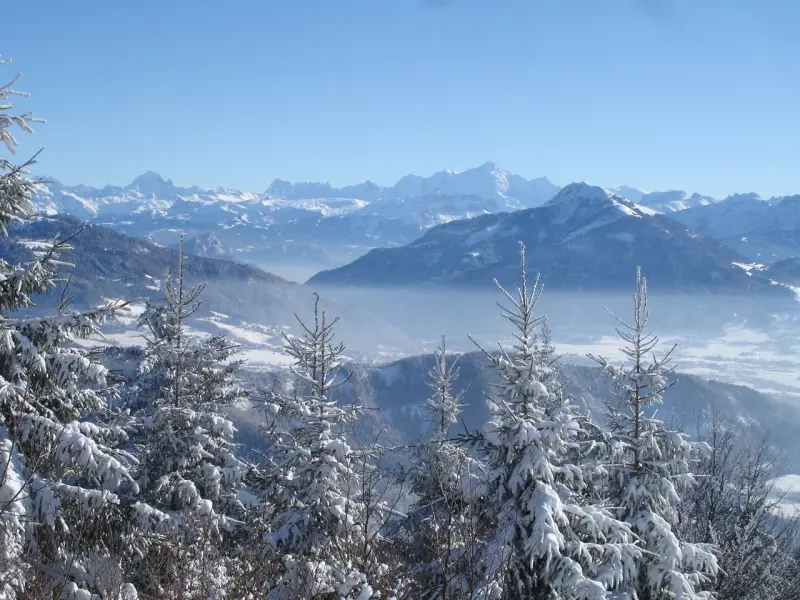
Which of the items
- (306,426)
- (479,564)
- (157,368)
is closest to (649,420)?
(479,564)

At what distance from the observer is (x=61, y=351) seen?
1050 centimetres

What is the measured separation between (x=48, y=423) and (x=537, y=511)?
27.6 ft

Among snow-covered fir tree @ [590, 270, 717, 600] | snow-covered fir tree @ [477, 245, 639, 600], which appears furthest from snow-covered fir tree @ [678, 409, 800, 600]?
snow-covered fir tree @ [477, 245, 639, 600]

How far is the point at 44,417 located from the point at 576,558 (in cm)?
994

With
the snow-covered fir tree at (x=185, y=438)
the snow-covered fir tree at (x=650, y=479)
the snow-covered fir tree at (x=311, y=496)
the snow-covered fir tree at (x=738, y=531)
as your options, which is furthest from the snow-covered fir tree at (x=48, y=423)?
the snow-covered fir tree at (x=738, y=531)

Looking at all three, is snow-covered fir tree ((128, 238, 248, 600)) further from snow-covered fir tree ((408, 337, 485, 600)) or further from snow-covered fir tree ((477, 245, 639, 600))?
snow-covered fir tree ((477, 245, 639, 600))

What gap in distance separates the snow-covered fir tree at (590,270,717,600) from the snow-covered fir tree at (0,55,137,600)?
10135 mm

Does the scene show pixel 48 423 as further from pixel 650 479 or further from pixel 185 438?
pixel 650 479

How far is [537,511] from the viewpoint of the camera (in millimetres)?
12148

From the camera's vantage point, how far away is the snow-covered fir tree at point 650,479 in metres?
13.7

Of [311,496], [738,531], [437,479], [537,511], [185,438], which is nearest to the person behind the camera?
[537,511]

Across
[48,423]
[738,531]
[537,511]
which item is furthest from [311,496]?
[738,531]

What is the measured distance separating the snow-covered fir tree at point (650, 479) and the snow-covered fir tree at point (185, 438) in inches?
349

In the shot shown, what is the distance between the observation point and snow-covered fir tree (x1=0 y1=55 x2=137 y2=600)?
386 inches
